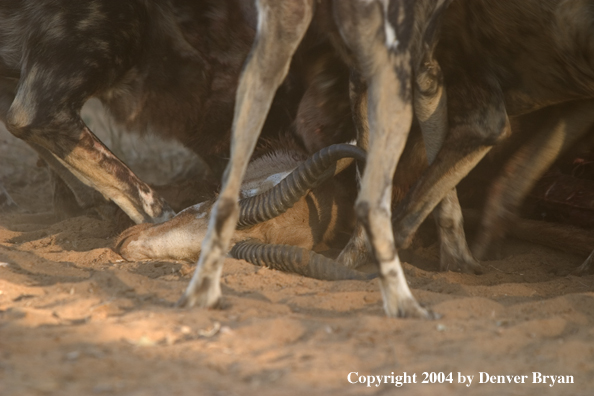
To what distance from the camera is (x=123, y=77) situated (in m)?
4.93

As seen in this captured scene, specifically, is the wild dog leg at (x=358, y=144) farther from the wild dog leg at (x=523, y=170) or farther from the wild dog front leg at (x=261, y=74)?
the wild dog front leg at (x=261, y=74)

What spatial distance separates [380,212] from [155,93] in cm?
307

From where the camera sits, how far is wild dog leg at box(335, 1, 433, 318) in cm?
261

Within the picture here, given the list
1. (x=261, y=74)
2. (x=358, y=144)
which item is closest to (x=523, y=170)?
(x=358, y=144)

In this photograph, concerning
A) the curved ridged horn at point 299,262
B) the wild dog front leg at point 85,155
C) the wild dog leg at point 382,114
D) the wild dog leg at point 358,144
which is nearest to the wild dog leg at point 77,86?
the wild dog front leg at point 85,155

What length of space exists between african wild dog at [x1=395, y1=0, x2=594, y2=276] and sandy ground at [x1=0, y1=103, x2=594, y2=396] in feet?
2.70

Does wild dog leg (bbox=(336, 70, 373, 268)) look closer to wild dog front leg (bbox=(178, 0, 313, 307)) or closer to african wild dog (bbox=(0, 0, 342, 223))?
african wild dog (bbox=(0, 0, 342, 223))

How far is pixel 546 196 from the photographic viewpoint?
184 inches

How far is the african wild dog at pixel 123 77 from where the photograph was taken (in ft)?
14.7

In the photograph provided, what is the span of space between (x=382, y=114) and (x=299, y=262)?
1.23 meters

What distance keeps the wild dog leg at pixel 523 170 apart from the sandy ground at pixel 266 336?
90 centimetres

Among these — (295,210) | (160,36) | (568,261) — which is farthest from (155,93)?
(568,261)

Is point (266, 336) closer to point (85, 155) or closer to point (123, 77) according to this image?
point (85, 155)

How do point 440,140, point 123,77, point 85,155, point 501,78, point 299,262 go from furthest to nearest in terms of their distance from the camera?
point 123,77, point 85,155, point 440,140, point 501,78, point 299,262
